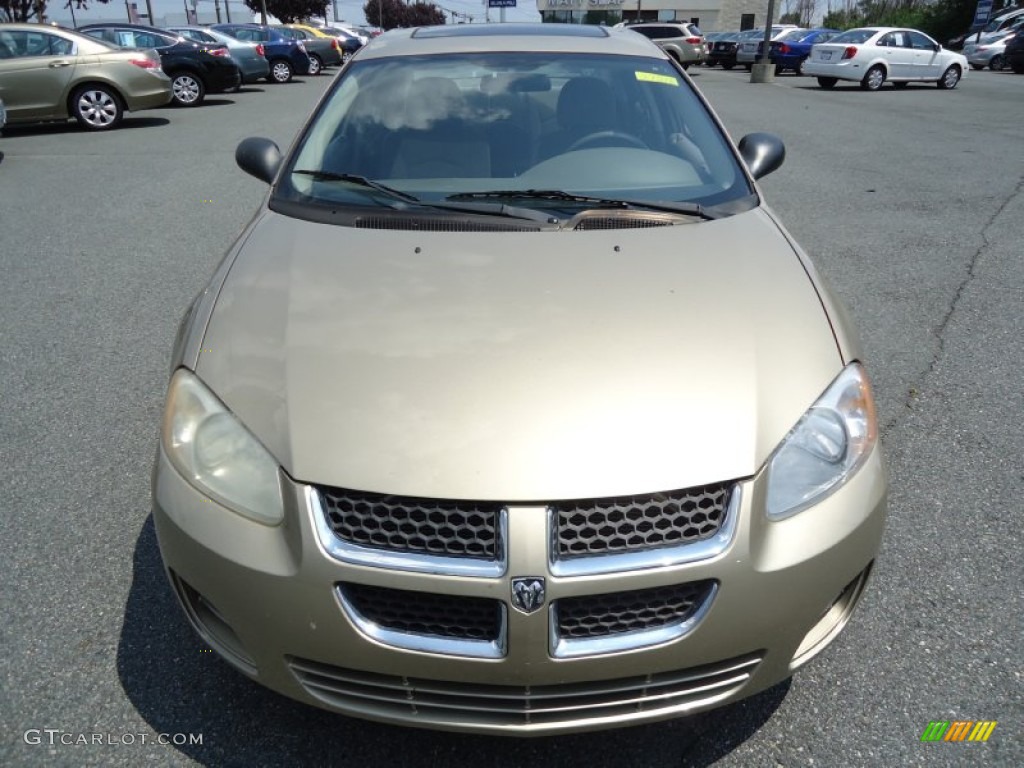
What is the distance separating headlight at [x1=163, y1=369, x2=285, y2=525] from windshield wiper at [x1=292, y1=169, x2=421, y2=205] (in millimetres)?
1032

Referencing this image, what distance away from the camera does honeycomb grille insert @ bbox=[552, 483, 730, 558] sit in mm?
1639

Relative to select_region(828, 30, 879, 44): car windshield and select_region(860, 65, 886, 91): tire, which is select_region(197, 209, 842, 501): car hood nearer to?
select_region(860, 65, 886, 91): tire

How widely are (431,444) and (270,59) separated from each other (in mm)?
24090

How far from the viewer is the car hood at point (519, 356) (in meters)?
1.70

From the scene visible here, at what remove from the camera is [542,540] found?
1.60 meters

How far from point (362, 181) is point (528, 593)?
1.77 metres

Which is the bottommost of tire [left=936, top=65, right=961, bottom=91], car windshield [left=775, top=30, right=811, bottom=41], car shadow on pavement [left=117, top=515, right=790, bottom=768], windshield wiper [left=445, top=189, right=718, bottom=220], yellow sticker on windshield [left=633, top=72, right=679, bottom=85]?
tire [left=936, top=65, right=961, bottom=91]

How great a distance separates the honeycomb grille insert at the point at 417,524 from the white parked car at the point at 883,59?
22418 mm

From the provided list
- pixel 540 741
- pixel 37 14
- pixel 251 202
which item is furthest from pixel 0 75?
pixel 37 14

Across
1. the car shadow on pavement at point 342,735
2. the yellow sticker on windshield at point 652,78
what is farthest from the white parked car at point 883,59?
the car shadow on pavement at point 342,735

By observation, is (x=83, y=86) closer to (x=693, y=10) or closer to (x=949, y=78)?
(x=949, y=78)

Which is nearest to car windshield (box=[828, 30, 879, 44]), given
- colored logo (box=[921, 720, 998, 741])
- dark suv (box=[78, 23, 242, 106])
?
dark suv (box=[78, 23, 242, 106])

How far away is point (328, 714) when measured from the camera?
208 centimetres

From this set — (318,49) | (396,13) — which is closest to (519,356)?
(318,49)
